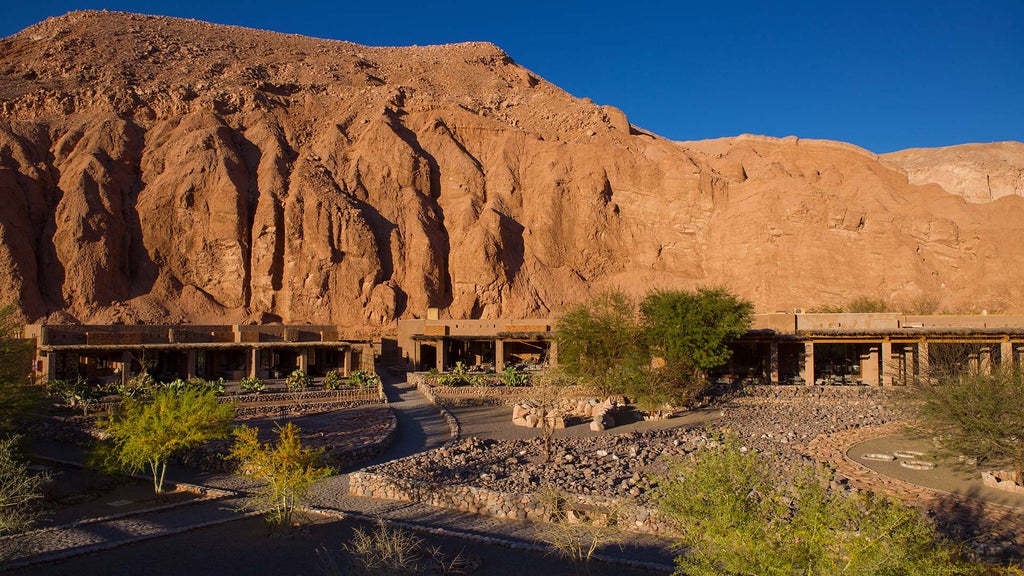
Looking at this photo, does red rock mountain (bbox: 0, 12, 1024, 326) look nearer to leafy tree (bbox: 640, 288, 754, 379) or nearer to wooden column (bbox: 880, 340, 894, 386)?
wooden column (bbox: 880, 340, 894, 386)

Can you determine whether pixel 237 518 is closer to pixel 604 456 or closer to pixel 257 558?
pixel 257 558

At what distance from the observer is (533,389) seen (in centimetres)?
2978

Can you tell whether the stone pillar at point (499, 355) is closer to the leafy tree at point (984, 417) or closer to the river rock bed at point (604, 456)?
the river rock bed at point (604, 456)

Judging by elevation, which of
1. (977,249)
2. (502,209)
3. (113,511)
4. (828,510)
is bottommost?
(113,511)

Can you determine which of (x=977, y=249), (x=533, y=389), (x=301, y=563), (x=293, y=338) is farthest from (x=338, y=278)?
(x=977, y=249)

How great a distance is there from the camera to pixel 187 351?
33906mm

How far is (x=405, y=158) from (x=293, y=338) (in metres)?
23.5

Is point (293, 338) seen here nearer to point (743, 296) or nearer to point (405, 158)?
point (405, 158)

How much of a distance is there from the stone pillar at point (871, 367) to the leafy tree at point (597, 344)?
1172 centimetres

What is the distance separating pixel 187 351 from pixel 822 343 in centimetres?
3292

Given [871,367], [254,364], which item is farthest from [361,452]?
[871,367]

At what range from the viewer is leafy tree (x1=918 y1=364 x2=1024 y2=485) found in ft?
46.0

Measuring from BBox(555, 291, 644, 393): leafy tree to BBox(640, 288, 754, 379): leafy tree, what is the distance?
0.96 meters

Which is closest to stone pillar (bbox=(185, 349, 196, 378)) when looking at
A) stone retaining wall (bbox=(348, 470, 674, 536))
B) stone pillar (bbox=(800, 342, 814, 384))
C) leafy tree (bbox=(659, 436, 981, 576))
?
stone retaining wall (bbox=(348, 470, 674, 536))
